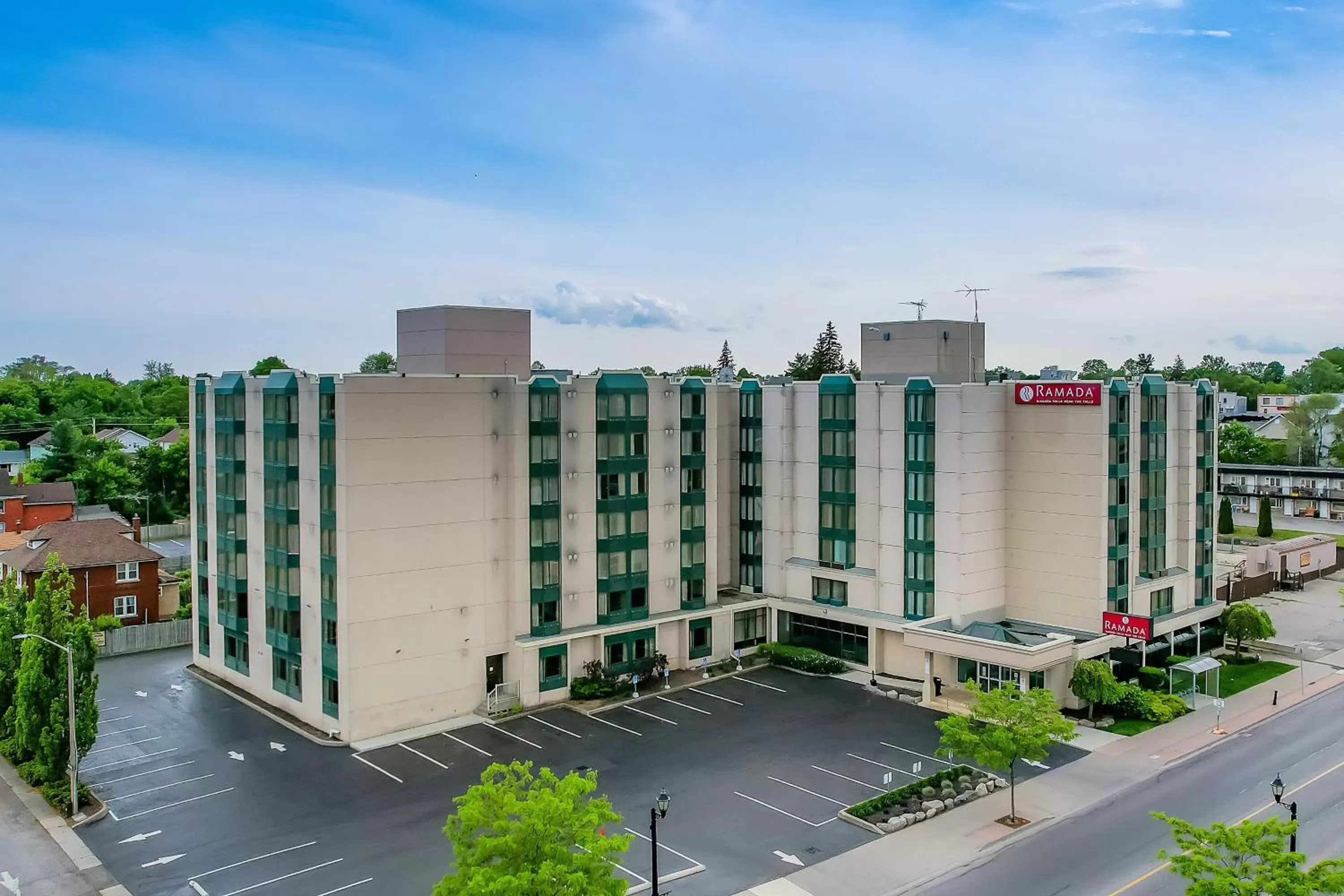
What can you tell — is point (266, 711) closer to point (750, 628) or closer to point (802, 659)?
point (750, 628)

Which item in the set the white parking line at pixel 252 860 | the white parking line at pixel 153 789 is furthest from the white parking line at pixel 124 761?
the white parking line at pixel 252 860

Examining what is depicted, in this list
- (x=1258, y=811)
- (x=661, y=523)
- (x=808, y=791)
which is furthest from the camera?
(x=661, y=523)

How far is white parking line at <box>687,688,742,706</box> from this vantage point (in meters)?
48.8

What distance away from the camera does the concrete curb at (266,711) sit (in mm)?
43250

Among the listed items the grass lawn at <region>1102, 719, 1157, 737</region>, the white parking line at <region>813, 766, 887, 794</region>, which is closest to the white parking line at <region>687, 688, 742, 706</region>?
the white parking line at <region>813, 766, 887, 794</region>

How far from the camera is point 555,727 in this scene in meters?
45.2

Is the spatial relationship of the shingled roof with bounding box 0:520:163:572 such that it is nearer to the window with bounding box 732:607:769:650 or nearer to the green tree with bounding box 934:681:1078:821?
the window with bounding box 732:607:769:650

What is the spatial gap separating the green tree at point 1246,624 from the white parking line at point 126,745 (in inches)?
2089

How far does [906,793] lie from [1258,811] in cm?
1195

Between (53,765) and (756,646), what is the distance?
33.2 metres

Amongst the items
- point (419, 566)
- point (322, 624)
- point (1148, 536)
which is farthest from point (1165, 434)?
point (322, 624)

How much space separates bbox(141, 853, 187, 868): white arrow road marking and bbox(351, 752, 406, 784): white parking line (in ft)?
26.4

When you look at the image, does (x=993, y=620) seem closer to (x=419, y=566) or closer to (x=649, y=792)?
(x=649, y=792)

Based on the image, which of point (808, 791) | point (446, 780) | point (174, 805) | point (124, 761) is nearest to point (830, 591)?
point (808, 791)
